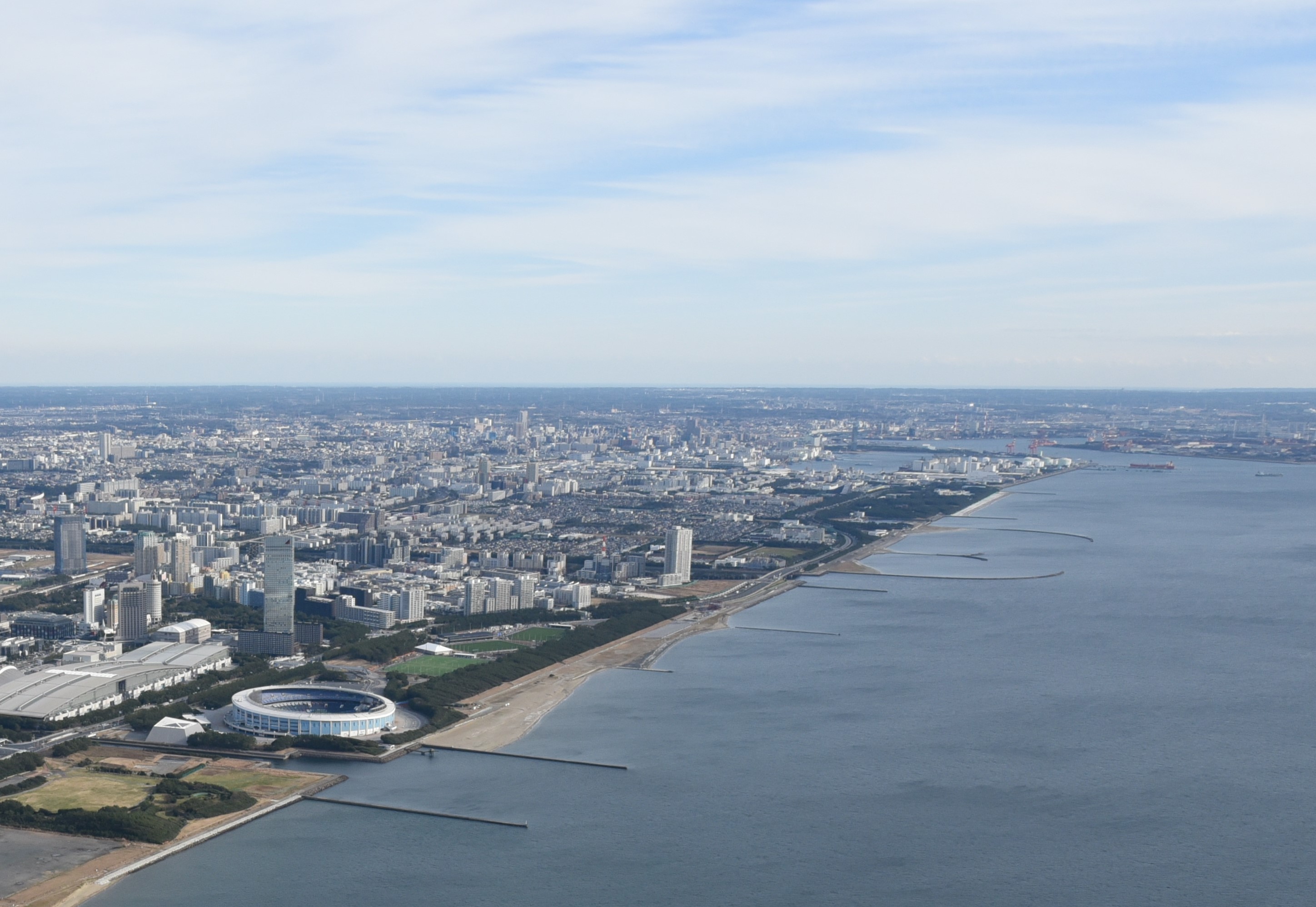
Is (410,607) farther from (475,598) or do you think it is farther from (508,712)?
(508,712)

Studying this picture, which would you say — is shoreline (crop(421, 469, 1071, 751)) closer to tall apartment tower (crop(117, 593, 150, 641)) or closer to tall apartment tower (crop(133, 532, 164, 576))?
tall apartment tower (crop(117, 593, 150, 641))

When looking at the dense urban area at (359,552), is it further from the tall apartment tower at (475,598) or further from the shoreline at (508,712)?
the shoreline at (508,712)

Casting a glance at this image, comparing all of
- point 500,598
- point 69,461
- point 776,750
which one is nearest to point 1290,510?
point 500,598

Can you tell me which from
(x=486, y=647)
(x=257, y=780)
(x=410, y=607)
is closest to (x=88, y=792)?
(x=257, y=780)

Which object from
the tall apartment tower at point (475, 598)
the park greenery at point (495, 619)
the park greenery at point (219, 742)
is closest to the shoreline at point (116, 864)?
the park greenery at point (219, 742)

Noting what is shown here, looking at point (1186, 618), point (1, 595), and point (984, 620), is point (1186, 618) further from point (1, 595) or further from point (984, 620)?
point (1, 595)

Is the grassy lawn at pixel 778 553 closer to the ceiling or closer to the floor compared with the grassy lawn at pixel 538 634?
closer to the ceiling

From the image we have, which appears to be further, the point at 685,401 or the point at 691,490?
the point at 685,401
